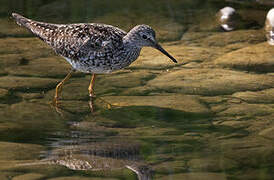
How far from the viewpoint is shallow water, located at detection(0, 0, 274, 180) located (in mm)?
5867

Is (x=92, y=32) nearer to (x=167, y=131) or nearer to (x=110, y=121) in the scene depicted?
(x=110, y=121)

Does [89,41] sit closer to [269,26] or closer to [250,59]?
[250,59]

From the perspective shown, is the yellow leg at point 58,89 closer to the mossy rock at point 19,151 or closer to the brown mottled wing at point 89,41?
the brown mottled wing at point 89,41

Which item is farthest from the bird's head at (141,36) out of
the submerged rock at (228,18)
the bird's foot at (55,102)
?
the submerged rock at (228,18)

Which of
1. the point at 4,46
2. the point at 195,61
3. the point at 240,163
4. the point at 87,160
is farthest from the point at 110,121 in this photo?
the point at 4,46

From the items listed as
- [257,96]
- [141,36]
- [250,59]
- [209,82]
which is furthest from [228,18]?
[141,36]

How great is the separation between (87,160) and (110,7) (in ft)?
19.9

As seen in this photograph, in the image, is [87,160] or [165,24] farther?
[165,24]

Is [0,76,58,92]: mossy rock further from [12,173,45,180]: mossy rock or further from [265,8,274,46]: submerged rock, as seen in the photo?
[265,8,274,46]: submerged rock

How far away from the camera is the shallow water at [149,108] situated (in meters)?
5.87

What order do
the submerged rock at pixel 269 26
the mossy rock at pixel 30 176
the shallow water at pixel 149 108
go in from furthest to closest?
the submerged rock at pixel 269 26, the shallow water at pixel 149 108, the mossy rock at pixel 30 176

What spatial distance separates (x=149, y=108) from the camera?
7.52 meters

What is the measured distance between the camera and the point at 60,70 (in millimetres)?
8781

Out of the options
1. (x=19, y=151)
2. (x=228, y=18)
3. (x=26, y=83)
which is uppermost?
(x=228, y=18)
